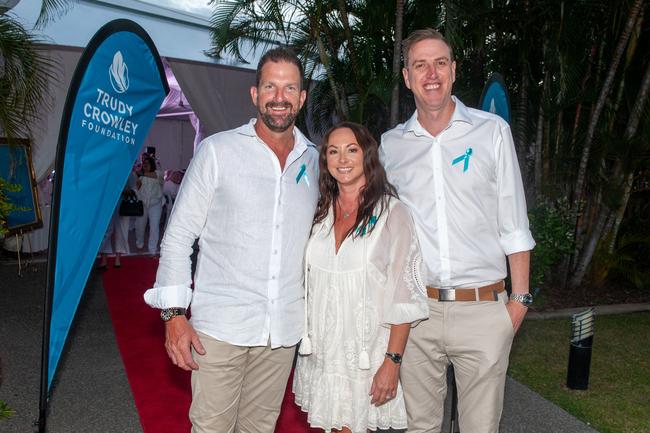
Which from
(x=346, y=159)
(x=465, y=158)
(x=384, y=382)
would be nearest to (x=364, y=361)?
(x=384, y=382)

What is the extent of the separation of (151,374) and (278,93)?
3164mm

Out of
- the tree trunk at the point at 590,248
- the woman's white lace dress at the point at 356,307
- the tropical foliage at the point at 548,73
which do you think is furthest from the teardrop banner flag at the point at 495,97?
the tree trunk at the point at 590,248

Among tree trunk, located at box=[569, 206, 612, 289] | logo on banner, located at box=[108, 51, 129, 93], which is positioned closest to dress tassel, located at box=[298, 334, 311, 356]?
logo on banner, located at box=[108, 51, 129, 93]

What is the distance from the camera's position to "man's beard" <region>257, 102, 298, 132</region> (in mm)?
2417

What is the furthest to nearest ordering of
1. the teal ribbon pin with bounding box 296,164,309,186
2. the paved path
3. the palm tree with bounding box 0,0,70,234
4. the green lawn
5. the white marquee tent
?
the white marquee tent, the palm tree with bounding box 0,0,70,234, the green lawn, the paved path, the teal ribbon pin with bounding box 296,164,309,186

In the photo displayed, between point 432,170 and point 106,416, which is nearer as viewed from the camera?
point 432,170

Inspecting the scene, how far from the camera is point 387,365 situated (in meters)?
2.36

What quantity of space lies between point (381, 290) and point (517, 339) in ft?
13.0

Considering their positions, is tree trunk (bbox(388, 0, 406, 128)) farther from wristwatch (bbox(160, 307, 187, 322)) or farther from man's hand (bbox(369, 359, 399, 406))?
wristwatch (bbox(160, 307, 187, 322))

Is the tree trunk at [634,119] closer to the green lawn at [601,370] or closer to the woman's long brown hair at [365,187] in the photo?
the green lawn at [601,370]

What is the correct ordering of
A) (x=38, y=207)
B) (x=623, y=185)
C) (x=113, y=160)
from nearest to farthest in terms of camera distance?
(x=113, y=160) < (x=623, y=185) < (x=38, y=207)

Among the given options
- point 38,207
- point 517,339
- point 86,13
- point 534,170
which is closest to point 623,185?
point 534,170

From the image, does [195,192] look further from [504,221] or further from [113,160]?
[504,221]

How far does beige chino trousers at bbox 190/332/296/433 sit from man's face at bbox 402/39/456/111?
121 cm
